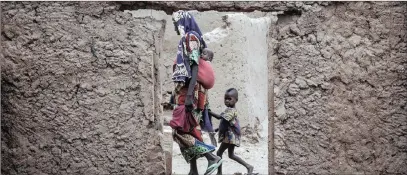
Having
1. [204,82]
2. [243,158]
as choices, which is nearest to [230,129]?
[204,82]

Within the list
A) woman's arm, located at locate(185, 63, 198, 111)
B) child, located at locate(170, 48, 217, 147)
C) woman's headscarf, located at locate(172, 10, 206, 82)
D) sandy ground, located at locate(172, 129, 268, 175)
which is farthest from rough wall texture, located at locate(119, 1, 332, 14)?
sandy ground, located at locate(172, 129, 268, 175)

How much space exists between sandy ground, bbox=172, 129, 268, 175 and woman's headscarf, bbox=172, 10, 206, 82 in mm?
1863

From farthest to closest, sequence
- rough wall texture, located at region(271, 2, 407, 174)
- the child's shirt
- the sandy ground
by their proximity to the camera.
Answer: the sandy ground, the child's shirt, rough wall texture, located at region(271, 2, 407, 174)

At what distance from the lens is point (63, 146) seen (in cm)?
414

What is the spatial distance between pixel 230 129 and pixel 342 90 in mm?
1823

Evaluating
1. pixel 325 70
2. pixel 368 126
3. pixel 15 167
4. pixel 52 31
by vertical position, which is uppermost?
pixel 52 31

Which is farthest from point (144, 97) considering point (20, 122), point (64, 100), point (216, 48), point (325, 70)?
point (216, 48)

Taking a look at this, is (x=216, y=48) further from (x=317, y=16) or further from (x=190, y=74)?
(x=317, y=16)

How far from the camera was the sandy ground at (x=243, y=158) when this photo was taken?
6.33 m

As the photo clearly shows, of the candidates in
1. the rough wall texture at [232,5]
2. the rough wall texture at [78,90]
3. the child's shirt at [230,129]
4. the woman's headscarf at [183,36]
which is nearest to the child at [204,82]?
the woman's headscarf at [183,36]

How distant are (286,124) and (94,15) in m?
1.59

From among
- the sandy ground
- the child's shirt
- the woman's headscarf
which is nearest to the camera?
the woman's headscarf

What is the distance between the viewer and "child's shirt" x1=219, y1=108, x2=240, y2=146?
5541 millimetres

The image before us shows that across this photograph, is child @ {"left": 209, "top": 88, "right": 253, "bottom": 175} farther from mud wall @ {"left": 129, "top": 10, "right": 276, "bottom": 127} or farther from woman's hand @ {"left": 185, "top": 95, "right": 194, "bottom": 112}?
mud wall @ {"left": 129, "top": 10, "right": 276, "bottom": 127}
